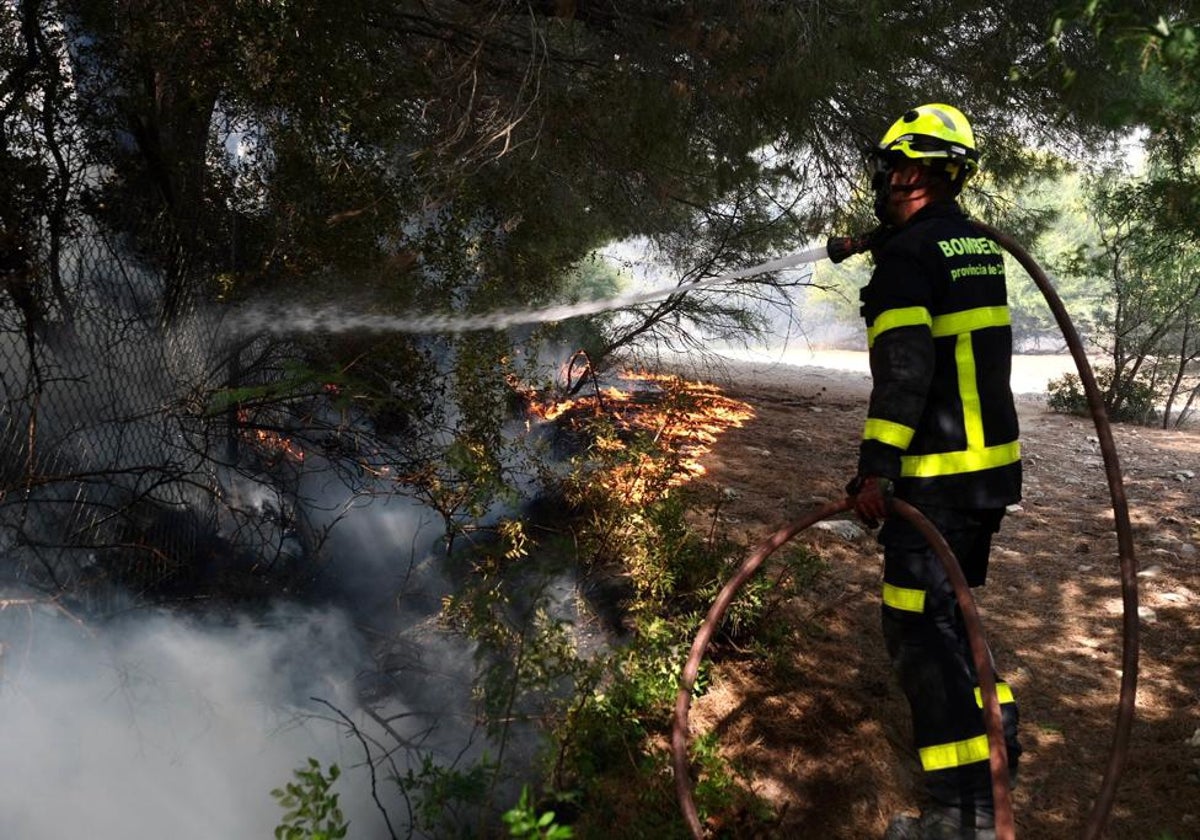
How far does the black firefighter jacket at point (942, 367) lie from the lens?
7.83 feet

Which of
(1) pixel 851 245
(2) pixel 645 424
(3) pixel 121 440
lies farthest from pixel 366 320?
(1) pixel 851 245

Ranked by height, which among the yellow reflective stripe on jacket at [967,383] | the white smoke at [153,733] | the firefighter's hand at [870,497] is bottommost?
the white smoke at [153,733]

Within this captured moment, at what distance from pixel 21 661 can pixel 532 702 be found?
189cm

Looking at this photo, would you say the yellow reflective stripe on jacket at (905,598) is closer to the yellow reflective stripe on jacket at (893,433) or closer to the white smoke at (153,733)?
the yellow reflective stripe on jacket at (893,433)

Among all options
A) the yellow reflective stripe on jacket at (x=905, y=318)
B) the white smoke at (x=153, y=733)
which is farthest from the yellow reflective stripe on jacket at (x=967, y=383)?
the white smoke at (x=153, y=733)

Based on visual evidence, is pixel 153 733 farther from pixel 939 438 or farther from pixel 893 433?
pixel 939 438

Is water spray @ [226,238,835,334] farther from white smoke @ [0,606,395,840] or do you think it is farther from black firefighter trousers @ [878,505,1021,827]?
black firefighter trousers @ [878,505,1021,827]

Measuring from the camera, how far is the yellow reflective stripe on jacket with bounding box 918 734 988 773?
7.91ft

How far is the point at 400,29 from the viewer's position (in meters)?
Result: 4.56

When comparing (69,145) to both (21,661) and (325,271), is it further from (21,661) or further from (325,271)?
(21,661)

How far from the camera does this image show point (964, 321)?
2.45 m

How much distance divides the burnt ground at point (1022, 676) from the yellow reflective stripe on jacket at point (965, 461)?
1138mm

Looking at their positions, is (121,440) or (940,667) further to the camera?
(121,440)

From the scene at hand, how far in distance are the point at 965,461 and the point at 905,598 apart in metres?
0.43
